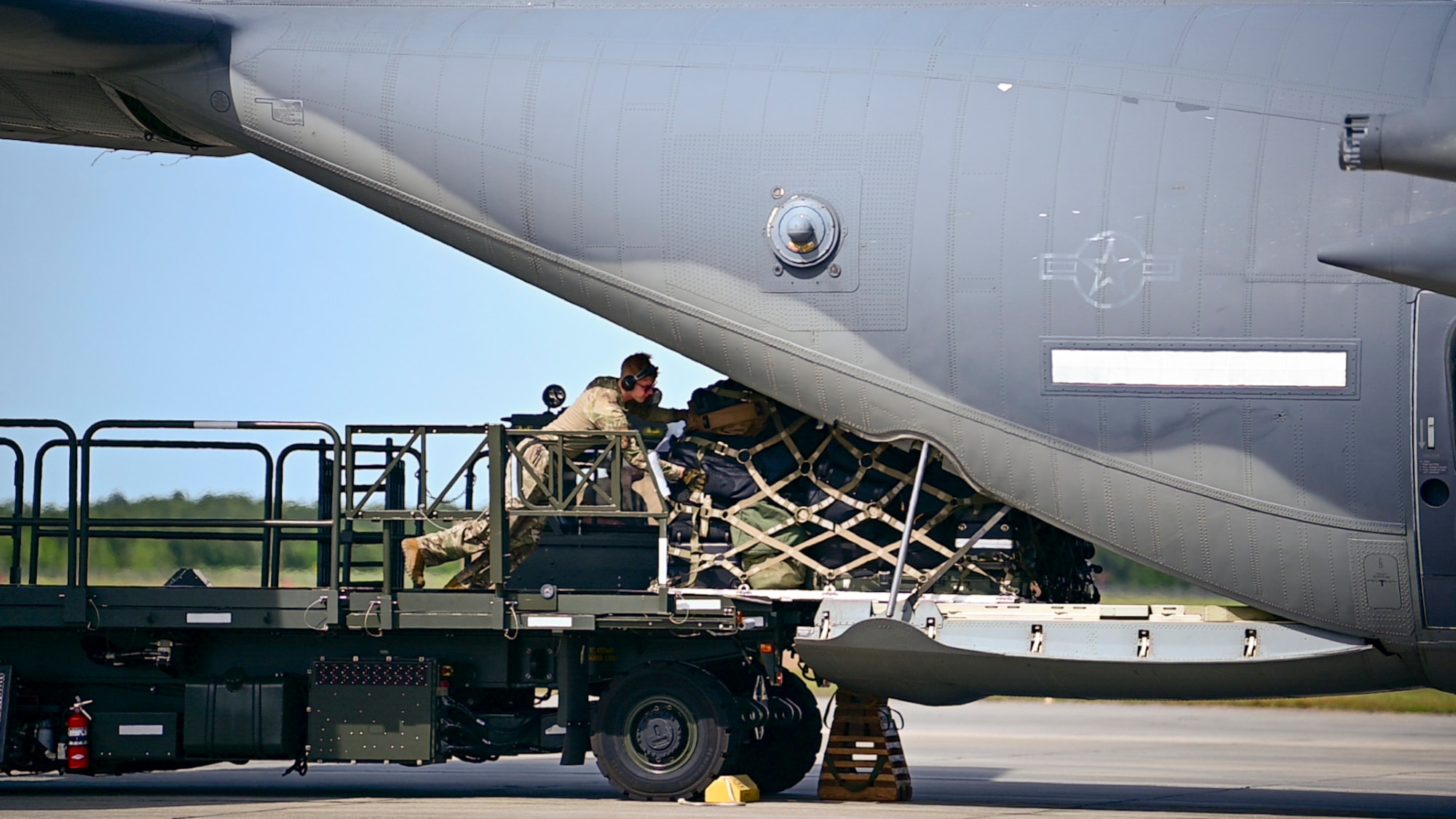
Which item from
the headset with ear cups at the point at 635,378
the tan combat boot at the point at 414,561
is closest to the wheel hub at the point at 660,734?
the tan combat boot at the point at 414,561

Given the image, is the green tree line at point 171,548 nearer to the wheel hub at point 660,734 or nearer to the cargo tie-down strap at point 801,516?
the cargo tie-down strap at point 801,516

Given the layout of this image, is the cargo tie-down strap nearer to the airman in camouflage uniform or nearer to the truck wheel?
the airman in camouflage uniform

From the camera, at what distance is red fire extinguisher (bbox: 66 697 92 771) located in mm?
13055

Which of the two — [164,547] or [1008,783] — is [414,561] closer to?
[164,547]

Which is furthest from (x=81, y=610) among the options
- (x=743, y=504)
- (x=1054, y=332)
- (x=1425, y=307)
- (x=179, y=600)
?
(x=1425, y=307)

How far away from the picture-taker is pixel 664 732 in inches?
496

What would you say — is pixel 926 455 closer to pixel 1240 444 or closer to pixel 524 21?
pixel 1240 444

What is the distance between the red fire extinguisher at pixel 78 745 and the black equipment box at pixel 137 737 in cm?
7

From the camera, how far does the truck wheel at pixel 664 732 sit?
1246 centimetres

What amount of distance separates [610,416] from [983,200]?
3.36 m

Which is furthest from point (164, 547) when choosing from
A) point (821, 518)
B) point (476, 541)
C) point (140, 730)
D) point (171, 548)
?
point (821, 518)

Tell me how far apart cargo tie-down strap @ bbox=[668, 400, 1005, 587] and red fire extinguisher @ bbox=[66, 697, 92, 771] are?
495 centimetres

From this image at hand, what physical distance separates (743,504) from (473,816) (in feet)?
10.0

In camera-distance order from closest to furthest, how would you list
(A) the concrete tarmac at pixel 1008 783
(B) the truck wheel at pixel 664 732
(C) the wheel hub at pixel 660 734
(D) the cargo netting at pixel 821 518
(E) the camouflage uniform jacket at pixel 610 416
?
1. (A) the concrete tarmac at pixel 1008 783
2. (D) the cargo netting at pixel 821 518
3. (B) the truck wheel at pixel 664 732
4. (C) the wheel hub at pixel 660 734
5. (E) the camouflage uniform jacket at pixel 610 416
